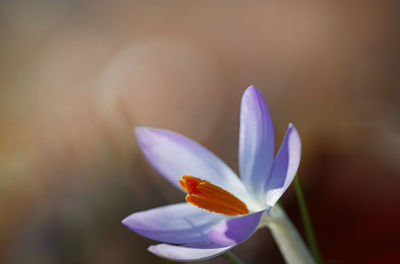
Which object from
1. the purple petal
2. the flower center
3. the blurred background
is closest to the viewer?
the purple petal

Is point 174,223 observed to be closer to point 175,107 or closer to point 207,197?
point 207,197

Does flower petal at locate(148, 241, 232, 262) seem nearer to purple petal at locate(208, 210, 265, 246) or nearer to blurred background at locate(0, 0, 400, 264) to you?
purple petal at locate(208, 210, 265, 246)

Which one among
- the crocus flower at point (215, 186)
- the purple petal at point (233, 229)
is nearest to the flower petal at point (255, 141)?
the crocus flower at point (215, 186)

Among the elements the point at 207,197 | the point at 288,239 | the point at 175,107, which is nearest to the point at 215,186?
the point at 207,197

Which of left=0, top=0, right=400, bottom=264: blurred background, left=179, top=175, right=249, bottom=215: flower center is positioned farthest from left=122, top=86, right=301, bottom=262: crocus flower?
left=0, top=0, right=400, bottom=264: blurred background

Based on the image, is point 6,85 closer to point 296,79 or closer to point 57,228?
point 57,228
